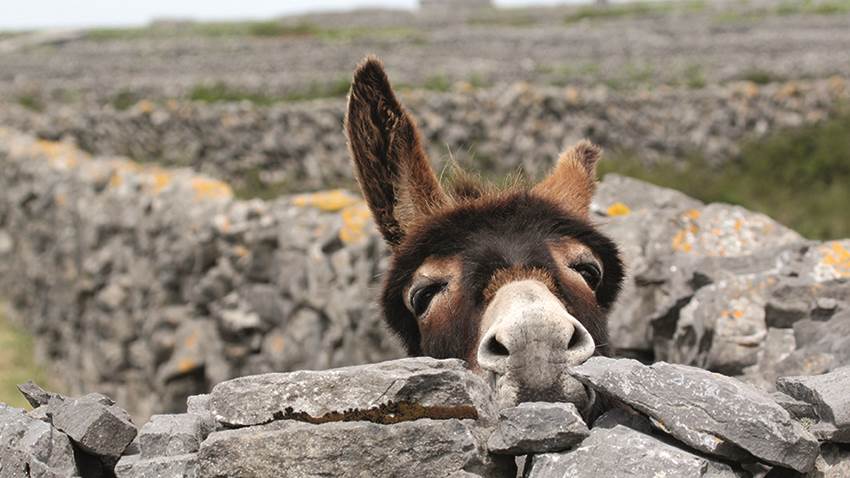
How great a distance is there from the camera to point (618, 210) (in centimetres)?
720

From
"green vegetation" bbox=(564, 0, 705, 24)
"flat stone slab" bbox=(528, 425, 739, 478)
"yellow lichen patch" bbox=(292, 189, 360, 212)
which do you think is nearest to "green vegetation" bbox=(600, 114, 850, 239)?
"yellow lichen patch" bbox=(292, 189, 360, 212)

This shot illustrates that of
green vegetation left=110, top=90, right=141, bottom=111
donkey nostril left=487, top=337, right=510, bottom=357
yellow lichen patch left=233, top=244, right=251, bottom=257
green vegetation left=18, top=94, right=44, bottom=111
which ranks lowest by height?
green vegetation left=18, top=94, right=44, bottom=111

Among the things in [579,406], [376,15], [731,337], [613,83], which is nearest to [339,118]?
[613,83]

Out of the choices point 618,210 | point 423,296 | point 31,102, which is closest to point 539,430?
point 423,296

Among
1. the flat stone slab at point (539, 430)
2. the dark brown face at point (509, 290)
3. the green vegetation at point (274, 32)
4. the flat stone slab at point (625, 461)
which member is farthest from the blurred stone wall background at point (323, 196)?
the green vegetation at point (274, 32)

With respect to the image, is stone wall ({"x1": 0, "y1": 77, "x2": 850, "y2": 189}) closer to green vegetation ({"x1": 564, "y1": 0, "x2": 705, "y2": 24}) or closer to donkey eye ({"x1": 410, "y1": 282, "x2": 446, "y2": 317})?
donkey eye ({"x1": 410, "y1": 282, "x2": 446, "y2": 317})

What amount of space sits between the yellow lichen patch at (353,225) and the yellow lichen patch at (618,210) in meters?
2.13

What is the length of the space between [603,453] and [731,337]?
3.09 meters

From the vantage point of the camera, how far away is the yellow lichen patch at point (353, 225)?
8406 mm

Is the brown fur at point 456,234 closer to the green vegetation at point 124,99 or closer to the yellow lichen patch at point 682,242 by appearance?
the yellow lichen patch at point 682,242

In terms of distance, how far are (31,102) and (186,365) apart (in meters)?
17.2

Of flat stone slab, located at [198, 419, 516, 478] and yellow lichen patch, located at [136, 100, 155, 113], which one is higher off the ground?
flat stone slab, located at [198, 419, 516, 478]

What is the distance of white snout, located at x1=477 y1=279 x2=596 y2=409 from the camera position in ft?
9.77

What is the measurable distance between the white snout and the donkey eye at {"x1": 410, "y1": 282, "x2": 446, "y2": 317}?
0.91 meters
